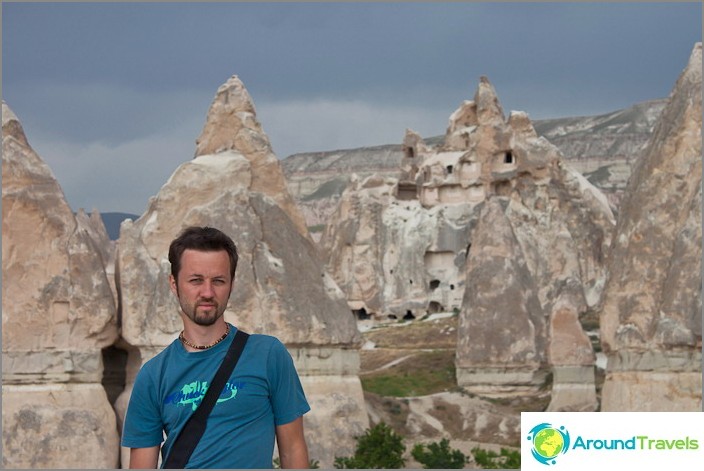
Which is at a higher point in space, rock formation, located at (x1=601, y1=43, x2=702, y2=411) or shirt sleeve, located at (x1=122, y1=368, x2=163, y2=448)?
rock formation, located at (x1=601, y1=43, x2=702, y2=411)

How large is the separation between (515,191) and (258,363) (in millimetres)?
38485

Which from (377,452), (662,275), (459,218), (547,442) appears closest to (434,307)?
(459,218)

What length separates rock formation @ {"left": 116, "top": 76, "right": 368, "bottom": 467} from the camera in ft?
56.0

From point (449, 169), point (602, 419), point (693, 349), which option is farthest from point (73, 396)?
point (449, 169)

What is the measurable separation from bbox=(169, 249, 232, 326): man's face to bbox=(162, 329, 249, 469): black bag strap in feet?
0.49

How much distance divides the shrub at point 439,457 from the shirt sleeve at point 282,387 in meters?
12.9

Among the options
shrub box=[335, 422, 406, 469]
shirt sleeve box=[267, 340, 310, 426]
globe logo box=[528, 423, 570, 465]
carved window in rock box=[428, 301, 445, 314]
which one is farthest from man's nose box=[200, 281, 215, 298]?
carved window in rock box=[428, 301, 445, 314]

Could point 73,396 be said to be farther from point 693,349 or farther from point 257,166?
point 693,349

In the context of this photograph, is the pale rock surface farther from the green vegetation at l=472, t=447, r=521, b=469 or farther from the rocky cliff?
the rocky cliff

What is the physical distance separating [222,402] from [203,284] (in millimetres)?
365

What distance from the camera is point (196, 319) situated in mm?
3912

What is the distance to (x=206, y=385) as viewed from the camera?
3865mm

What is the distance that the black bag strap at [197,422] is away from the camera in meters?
3.85

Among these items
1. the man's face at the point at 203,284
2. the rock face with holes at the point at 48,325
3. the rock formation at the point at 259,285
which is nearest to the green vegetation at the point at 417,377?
the rock formation at the point at 259,285
